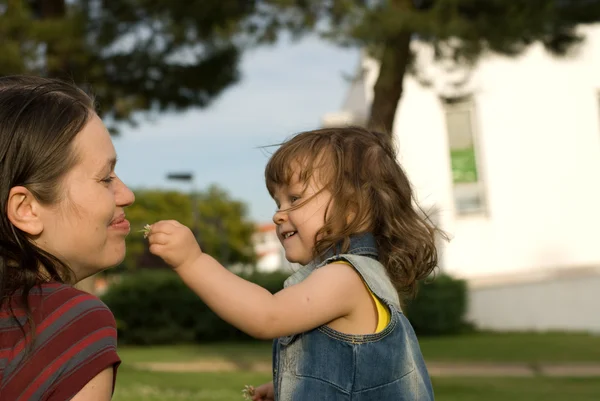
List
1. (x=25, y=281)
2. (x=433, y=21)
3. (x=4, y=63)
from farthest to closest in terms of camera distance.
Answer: (x=4, y=63)
(x=433, y=21)
(x=25, y=281)

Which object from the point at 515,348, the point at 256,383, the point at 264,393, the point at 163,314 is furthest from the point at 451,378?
the point at 163,314

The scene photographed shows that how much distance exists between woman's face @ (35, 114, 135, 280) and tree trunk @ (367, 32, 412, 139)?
820 cm

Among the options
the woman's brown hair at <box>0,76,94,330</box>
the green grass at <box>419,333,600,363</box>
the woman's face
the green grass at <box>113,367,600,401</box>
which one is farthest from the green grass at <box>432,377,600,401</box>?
the woman's brown hair at <box>0,76,94,330</box>

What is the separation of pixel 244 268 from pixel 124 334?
3484 mm

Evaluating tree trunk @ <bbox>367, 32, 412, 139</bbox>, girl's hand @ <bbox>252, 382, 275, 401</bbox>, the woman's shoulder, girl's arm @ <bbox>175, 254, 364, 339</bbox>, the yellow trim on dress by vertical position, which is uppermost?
tree trunk @ <bbox>367, 32, 412, 139</bbox>

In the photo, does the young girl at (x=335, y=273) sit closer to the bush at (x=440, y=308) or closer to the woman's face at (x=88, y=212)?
the woman's face at (x=88, y=212)

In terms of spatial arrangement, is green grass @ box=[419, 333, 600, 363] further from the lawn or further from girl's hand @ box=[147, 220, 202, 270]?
girl's hand @ box=[147, 220, 202, 270]

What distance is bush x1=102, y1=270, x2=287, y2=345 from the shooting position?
851 inches

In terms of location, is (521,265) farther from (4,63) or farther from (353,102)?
(4,63)

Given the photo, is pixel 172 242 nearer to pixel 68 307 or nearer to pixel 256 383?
pixel 68 307

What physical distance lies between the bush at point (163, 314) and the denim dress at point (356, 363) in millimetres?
18967

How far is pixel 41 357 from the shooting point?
164cm

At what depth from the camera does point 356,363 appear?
236 centimetres

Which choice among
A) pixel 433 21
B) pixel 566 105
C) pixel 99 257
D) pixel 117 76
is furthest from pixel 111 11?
pixel 566 105
